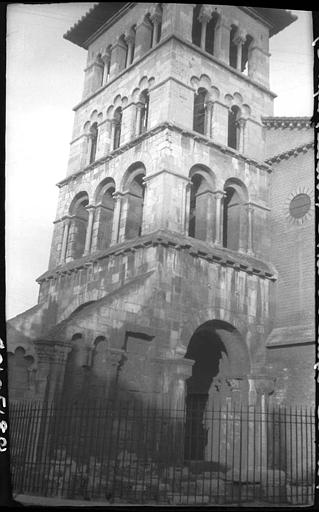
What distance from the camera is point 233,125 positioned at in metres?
19.4

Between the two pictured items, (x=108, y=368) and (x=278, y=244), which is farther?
(x=278, y=244)

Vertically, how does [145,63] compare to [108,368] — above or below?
above

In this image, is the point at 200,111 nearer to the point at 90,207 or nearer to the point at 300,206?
the point at 90,207

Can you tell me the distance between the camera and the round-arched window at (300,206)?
51.9 feet

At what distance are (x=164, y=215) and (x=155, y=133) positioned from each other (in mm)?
2983

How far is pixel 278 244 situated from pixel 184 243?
3.10 metres

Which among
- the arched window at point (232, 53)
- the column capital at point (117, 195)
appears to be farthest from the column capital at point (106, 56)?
the column capital at point (117, 195)

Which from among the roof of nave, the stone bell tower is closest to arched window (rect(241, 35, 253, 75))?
the stone bell tower

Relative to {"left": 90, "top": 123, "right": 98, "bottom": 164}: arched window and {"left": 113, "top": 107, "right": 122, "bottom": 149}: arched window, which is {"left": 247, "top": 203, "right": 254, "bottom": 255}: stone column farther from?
{"left": 90, "top": 123, "right": 98, "bottom": 164}: arched window

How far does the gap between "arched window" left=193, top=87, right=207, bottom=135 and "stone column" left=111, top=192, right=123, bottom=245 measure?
3.63 meters

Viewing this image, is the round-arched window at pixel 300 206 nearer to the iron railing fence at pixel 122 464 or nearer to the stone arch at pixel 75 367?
the iron railing fence at pixel 122 464

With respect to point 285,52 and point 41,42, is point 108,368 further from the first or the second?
point 285,52

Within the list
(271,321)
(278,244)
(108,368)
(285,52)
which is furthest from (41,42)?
(271,321)

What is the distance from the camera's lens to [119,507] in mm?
9641
